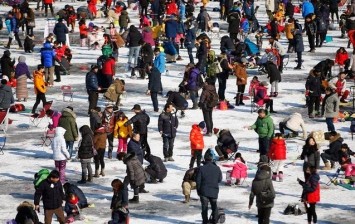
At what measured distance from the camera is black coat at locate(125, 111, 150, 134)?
89.8ft

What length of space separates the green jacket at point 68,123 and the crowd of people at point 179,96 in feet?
0.08

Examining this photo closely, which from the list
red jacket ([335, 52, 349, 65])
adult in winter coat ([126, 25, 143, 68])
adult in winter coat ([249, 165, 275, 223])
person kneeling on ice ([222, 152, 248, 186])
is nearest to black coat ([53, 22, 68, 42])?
adult in winter coat ([126, 25, 143, 68])

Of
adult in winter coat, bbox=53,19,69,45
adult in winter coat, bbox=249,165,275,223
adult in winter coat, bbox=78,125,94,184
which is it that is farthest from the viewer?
adult in winter coat, bbox=53,19,69,45

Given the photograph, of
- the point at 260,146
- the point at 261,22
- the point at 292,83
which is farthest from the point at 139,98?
the point at 261,22

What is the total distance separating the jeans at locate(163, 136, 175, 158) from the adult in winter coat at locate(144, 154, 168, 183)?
1.52 m

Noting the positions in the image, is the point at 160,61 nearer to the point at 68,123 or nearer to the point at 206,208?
the point at 68,123

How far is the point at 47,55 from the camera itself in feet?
117

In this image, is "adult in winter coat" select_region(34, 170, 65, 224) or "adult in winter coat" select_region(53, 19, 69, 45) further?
"adult in winter coat" select_region(53, 19, 69, 45)

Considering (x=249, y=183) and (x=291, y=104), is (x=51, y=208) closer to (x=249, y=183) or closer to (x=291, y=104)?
(x=249, y=183)

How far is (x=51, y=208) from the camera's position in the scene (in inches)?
848

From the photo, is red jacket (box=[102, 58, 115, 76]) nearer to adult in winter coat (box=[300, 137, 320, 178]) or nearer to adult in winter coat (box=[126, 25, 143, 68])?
adult in winter coat (box=[126, 25, 143, 68])

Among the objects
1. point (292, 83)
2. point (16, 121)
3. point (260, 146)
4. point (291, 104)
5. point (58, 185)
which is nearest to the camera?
point (58, 185)

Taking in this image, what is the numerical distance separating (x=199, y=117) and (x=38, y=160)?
19.0 feet

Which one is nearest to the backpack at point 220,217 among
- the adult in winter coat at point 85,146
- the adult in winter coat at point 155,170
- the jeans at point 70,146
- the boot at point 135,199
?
the boot at point 135,199
